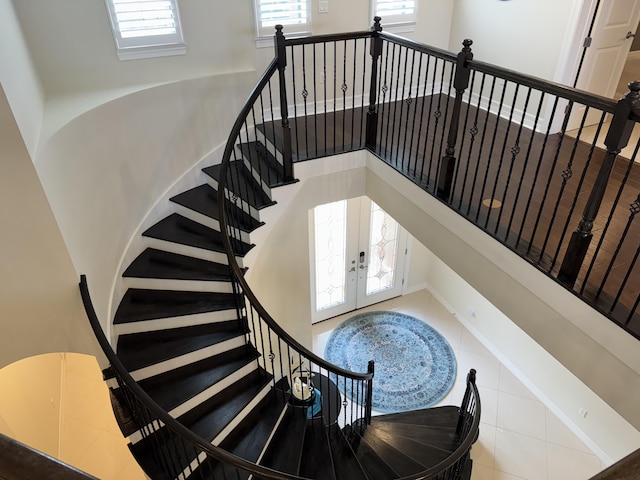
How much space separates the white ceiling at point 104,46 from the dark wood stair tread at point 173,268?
1.69m

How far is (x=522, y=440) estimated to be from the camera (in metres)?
5.40

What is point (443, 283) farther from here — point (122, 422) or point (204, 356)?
point (122, 422)

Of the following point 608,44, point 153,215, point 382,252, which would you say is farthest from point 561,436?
point 153,215

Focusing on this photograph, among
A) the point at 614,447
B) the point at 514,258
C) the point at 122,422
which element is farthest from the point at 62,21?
the point at 614,447

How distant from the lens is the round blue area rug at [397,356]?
609 cm

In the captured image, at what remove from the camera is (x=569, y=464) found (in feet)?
16.8

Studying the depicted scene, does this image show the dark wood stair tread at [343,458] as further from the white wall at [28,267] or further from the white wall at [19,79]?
the white wall at [19,79]

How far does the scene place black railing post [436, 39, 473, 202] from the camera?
3.09 m

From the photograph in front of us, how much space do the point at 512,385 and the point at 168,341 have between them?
4.72 meters

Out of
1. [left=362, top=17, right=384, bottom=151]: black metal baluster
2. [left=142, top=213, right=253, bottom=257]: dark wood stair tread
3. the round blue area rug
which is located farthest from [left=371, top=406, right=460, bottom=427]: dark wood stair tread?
[left=362, top=17, right=384, bottom=151]: black metal baluster

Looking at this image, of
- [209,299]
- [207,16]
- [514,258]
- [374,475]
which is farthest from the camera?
[207,16]

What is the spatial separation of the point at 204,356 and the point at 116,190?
170 cm

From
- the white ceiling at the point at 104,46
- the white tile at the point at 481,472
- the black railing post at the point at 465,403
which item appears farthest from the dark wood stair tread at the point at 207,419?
the white ceiling at the point at 104,46

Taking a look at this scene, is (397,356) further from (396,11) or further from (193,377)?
(396,11)
